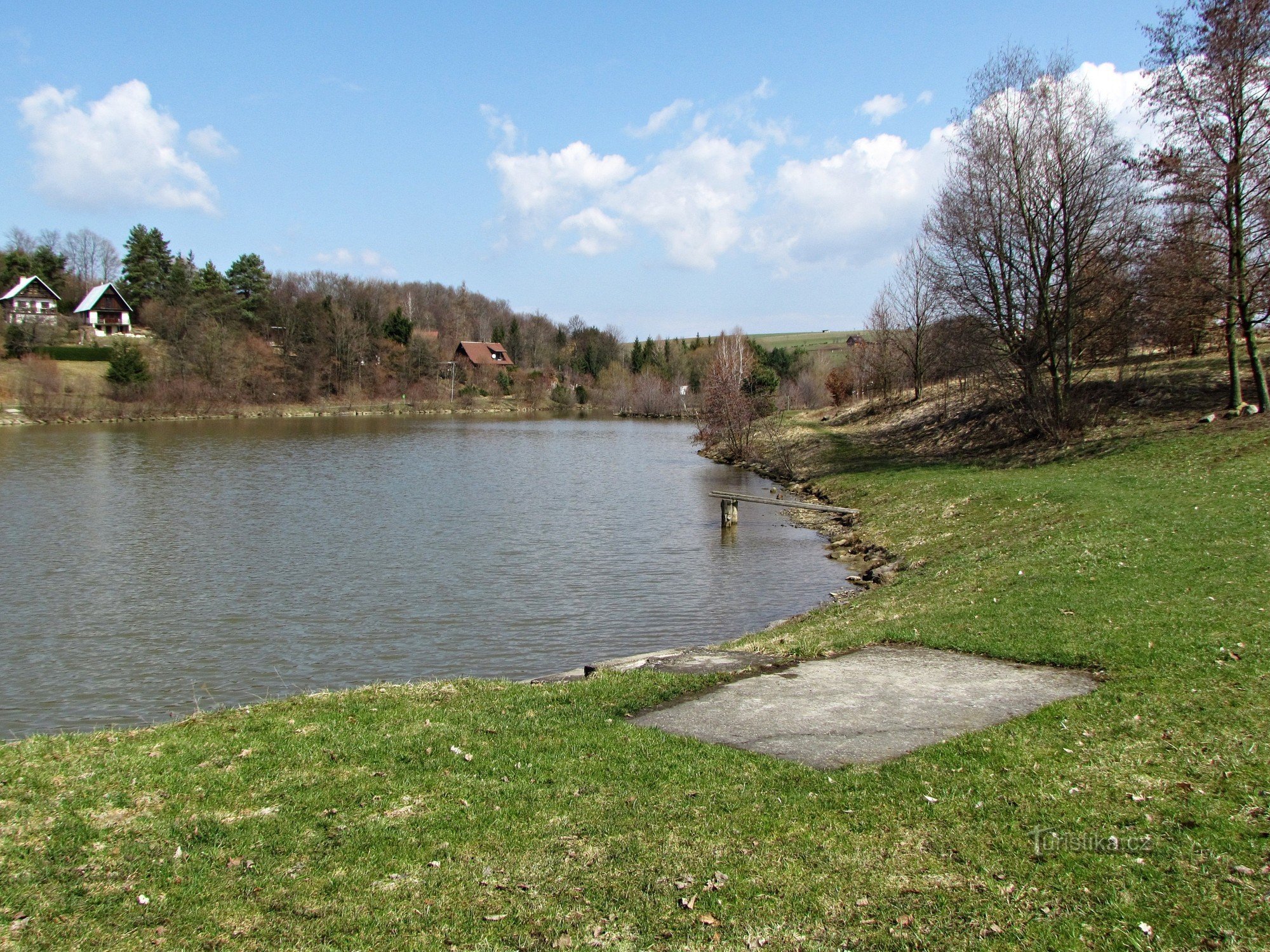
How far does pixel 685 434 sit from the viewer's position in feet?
255

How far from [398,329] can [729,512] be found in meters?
92.3

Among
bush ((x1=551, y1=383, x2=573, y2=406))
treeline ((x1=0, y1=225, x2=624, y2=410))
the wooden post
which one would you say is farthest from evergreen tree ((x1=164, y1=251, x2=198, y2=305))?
the wooden post

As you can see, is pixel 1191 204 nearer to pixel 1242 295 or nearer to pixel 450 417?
pixel 1242 295

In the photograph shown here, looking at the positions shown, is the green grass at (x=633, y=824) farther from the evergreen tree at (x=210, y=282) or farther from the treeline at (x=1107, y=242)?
the evergreen tree at (x=210, y=282)

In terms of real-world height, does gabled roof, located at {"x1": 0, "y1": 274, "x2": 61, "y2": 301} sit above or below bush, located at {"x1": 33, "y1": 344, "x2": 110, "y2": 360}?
above

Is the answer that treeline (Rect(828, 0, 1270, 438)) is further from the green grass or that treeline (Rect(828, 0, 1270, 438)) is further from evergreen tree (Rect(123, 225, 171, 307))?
evergreen tree (Rect(123, 225, 171, 307))

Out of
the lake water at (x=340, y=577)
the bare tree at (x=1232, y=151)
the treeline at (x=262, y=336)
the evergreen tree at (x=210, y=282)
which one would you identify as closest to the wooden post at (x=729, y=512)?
the lake water at (x=340, y=577)

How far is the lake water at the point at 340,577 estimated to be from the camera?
13.7 m

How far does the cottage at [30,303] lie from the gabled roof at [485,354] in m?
51.8

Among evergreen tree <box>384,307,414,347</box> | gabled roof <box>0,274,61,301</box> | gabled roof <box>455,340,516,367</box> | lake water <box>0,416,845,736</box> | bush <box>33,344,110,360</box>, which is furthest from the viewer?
gabled roof <box>455,340,516,367</box>

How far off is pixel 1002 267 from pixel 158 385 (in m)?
76.0

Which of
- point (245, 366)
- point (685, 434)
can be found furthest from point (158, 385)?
point (685, 434)

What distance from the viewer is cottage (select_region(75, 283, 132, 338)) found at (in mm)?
93438

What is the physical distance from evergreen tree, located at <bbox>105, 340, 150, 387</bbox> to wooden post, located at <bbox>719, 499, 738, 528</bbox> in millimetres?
69202
